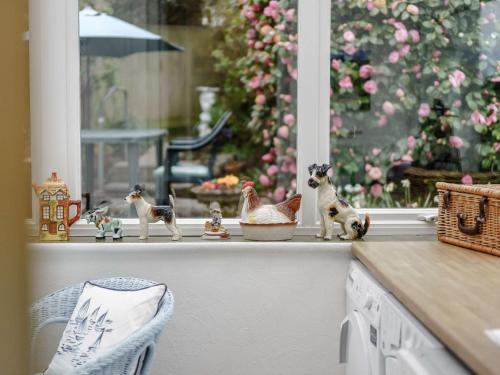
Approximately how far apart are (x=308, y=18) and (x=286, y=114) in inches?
15.7

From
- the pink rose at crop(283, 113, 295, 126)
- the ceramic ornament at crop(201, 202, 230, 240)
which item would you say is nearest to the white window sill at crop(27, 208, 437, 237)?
the ceramic ornament at crop(201, 202, 230, 240)

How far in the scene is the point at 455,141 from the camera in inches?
117

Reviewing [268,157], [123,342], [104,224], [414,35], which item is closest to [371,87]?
[414,35]

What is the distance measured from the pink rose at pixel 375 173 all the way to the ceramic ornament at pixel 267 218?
394 millimetres

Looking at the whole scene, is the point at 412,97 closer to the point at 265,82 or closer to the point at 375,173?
the point at 375,173

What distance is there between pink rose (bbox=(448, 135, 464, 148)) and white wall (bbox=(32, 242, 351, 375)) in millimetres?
702

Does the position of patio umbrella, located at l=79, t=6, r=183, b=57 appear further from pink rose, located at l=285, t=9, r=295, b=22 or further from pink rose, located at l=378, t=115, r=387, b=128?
pink rose, located at l=378, t=115, r=387, b=128

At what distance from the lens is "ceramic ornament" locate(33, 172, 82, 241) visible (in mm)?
2689

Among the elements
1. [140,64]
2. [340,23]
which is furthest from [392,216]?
[140,64]

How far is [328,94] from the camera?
290cm

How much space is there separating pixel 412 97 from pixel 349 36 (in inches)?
14.3

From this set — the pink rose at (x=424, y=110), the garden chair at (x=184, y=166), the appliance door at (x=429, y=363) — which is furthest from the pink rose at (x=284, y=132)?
the appliance door at (x=429, y=363)

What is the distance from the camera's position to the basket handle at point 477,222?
2350 millimetres

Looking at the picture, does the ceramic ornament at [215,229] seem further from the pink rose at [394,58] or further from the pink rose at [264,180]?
the pink rose at [394,58]
